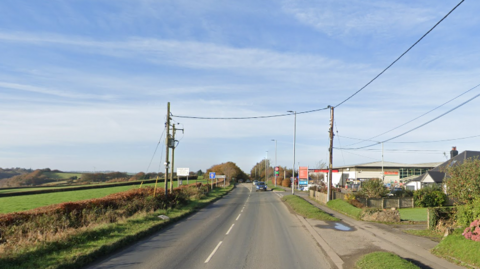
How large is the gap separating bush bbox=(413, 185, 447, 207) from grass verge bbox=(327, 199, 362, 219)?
768 centimetres

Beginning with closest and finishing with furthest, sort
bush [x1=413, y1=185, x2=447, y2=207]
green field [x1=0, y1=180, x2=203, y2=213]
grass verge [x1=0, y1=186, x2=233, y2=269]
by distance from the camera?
1. grass verge [x1=0, y1=186, x2=233, y2=269]
2. green field [x1=0, y1=180, x2=203, y2=213]
3. bush [x1=413, y1=185, x2=447, y2=207]

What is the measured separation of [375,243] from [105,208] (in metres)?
16.3

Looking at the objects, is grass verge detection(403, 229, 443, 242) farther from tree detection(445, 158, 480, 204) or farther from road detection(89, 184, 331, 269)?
road detection(89, 184, 331, 269)

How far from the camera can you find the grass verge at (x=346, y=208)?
23.5 metres

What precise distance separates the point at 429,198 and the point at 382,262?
25.7 m

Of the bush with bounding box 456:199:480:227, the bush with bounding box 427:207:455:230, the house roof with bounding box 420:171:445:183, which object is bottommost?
the bush with bounding box 427:207:455:230

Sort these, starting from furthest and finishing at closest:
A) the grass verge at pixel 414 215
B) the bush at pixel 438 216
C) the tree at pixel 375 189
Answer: the tree at pixel 375 189
the grass verge at pixel 414 215
the bush at pixel 438 216

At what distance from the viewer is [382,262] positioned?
916 centimetres

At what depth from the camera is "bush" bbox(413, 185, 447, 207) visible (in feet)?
101

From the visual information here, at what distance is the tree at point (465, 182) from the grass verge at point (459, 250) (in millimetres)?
3242

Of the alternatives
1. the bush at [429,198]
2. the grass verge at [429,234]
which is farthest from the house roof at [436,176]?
the grass verge at [429,234]

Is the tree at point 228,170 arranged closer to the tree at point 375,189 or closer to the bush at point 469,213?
the tree at point 375,189

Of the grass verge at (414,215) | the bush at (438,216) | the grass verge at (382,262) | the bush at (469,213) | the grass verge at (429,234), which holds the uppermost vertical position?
the bush at (469,213)

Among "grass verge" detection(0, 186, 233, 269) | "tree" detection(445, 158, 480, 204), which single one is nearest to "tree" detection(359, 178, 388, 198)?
"tree" detection(445, 158, 480, 204)
